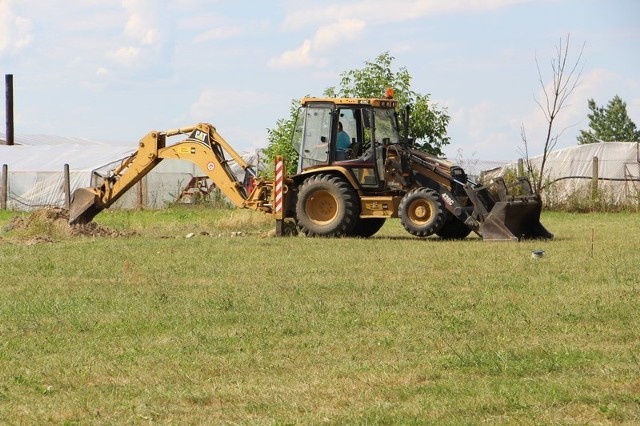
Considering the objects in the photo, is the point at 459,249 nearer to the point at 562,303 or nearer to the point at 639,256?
the point at 639,256

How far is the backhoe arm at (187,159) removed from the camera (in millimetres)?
24047

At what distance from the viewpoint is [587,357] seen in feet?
28.8

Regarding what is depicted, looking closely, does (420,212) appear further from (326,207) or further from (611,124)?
(611,124)

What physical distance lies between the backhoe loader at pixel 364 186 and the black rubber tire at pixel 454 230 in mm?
19

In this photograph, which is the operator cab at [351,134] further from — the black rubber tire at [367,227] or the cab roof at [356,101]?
the black rubber tire at [367,227]

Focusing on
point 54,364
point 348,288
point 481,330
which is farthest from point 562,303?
point 54,364

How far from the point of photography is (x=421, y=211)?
21516mm

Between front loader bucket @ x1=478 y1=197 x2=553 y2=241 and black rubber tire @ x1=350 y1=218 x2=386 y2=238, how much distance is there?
10.4 ft

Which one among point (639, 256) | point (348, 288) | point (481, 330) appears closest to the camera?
point (481, 330)

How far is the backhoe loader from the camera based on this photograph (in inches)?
838

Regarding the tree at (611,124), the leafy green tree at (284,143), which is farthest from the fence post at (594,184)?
the tree at (611,124)

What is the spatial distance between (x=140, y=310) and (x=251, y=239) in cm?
1039

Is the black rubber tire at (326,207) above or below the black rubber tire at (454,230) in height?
above

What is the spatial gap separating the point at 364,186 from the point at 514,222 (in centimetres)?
304
